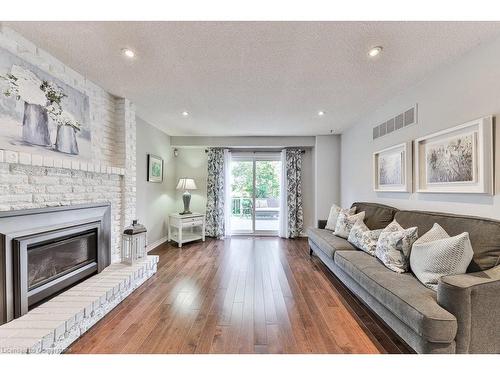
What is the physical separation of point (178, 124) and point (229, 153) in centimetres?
149

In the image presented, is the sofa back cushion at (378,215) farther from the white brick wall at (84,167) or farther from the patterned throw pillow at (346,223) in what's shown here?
the white brick wall at (84,167)

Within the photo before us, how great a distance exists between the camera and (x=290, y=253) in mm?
4090

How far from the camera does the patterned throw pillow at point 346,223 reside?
10.4 ft

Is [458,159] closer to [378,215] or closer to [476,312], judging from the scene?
[378,215]

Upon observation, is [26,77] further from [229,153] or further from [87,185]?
[229,153]

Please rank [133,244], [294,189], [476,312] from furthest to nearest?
[294,189], [133,244], [476,312]

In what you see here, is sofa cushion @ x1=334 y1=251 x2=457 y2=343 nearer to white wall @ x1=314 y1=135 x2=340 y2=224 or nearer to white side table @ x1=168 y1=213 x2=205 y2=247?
white wall @ x1=314 y1=135 x2=340 y2=224

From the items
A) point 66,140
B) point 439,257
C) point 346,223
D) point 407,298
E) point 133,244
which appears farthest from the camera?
A: point 346,223

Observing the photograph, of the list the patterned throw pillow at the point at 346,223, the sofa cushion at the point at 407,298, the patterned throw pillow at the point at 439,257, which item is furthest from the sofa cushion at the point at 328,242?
the patterned throw pillow at the point at 439,257

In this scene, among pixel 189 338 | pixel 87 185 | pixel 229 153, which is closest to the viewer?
pixel 189 338


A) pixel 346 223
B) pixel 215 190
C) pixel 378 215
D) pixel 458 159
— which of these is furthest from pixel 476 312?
pixel 215 190

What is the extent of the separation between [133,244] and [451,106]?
146 inches

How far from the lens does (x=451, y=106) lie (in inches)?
83.1
